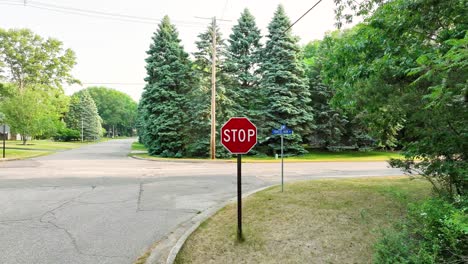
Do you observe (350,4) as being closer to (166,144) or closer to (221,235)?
(221,235)

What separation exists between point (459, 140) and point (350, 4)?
12.8 ft

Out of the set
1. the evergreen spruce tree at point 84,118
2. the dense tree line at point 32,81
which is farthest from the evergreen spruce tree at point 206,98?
the evergreen spruce tree at point 84,118

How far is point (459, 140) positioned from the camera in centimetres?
405

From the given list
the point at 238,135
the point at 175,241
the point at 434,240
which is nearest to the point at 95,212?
the point at 175,241

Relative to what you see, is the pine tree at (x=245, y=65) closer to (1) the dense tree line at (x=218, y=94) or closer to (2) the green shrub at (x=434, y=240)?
(1) the dense tree line at (x=218, y=94)

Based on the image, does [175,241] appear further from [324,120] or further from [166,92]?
[324,120]

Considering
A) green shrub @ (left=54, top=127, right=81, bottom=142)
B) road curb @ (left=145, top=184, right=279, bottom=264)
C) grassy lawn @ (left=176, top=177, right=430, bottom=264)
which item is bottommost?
road curb @ (left=145, top=184, right=279, bottom=264)

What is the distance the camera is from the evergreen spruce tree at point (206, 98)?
20641mm

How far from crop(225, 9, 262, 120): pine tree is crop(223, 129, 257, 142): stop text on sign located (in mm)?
16885

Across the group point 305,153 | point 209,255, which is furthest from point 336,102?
point 305,153

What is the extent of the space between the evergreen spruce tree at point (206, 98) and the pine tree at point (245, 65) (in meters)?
0.70

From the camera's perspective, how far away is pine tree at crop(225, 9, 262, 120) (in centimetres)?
2175

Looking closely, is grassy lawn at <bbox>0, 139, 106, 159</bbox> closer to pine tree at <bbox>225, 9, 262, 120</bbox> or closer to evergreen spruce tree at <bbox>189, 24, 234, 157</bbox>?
evergreen spruce tree at <bbox>189, 24, 234, 157</bbox>

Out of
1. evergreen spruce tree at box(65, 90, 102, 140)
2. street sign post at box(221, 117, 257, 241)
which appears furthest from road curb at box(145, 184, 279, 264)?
evergreen spruce tree at box(65, 90, 102, 140)
